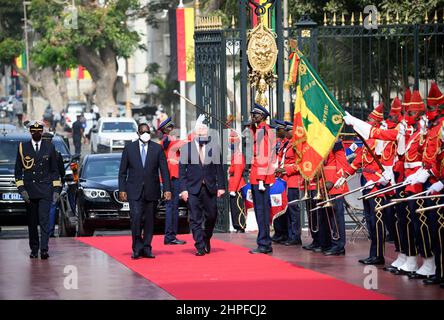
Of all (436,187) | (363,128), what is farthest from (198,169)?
(436,187)

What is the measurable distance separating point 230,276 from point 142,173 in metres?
2.55

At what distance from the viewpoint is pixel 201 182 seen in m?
17.1

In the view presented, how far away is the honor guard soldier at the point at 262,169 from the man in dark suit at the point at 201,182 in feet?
1.70

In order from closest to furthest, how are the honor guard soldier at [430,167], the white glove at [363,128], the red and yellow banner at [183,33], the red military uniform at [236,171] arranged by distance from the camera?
the honor guard soldier at [430,167] → the white glove at [363,128] → the red military uniform at [236,171] → the red and yellow banner at [183,33]

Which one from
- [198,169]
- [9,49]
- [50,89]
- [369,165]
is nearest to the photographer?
[369,165]

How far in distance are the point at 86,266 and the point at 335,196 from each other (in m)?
3.61

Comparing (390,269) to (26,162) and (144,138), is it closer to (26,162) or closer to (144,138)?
(144,138)

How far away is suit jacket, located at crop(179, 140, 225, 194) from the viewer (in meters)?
17.1

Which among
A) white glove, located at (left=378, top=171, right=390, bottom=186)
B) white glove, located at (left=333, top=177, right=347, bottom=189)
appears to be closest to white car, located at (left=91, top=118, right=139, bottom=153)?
white glove, located at (left=333, top=177, right=347, bottom=189)

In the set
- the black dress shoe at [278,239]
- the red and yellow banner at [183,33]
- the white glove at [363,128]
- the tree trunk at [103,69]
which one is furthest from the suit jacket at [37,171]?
the tree trunk at [103,69]

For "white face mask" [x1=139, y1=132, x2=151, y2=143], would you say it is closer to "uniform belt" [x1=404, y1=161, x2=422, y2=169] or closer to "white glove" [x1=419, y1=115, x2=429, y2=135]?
"uniform belt" [x1=404, y1=161, x2=422, y2=169]

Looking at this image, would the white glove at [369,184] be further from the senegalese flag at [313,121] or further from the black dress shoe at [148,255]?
the black dress shoe at [148,255]

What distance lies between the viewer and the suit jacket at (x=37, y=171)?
16.9m

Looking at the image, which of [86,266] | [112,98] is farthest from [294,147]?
[112,98]
